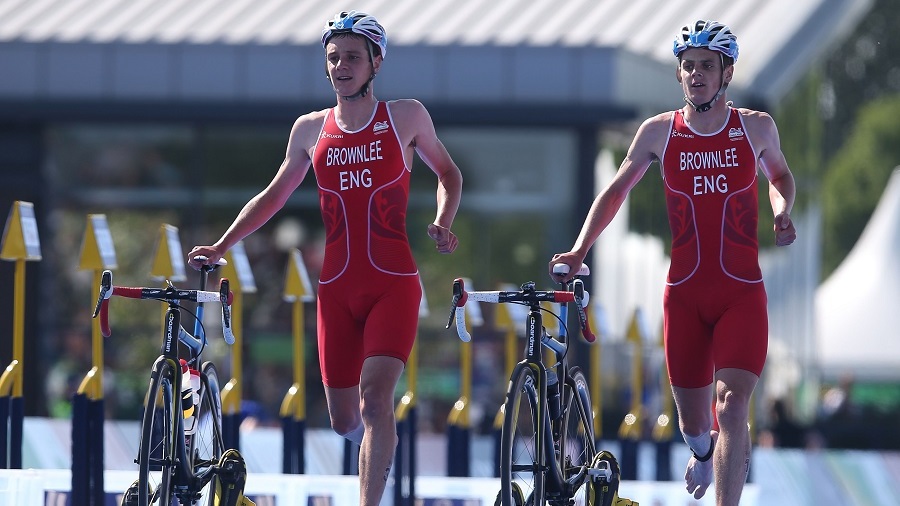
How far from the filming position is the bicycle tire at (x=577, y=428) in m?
7.30

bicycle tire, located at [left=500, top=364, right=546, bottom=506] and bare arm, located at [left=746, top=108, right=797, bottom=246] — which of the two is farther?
bare arm, located at [left=746, top=108, right=797, bottom=246]

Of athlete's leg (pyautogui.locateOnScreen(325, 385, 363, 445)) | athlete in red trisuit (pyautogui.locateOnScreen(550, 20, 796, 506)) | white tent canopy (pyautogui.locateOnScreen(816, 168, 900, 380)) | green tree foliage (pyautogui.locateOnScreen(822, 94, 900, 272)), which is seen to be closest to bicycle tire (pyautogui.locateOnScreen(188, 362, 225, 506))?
athlete's leg (pyautogui.locateOnScreen(325, 385, 363, 445))

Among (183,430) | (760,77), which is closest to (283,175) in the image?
(183,430)

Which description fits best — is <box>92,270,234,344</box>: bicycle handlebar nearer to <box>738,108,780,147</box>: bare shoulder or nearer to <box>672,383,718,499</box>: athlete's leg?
<box>672,383,718,499</box>: athlete's leg

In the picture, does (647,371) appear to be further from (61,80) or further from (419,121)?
(419,121)

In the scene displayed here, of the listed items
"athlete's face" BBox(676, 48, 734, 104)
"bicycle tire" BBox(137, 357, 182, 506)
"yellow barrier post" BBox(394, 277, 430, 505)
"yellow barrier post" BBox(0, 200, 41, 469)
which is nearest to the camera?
"bicycle tire" BBox(137, 357, 182, 506)

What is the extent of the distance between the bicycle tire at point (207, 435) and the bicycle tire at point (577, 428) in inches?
53.1

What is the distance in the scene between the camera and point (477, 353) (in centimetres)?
1897

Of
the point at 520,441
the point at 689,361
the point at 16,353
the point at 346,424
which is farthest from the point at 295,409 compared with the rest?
the point at 520,441

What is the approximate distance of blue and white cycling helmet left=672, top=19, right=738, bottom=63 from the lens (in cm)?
738

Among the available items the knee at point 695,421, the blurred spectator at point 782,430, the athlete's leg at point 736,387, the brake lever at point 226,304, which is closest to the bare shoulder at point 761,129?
the athlete's leg at point 736,387

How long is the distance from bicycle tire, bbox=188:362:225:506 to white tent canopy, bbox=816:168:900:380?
23.1 metres

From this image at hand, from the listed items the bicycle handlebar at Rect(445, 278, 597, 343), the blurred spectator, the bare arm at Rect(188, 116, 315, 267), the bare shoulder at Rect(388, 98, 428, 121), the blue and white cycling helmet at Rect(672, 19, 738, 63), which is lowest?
the blurred spectator

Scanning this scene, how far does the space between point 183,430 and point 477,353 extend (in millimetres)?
12232
